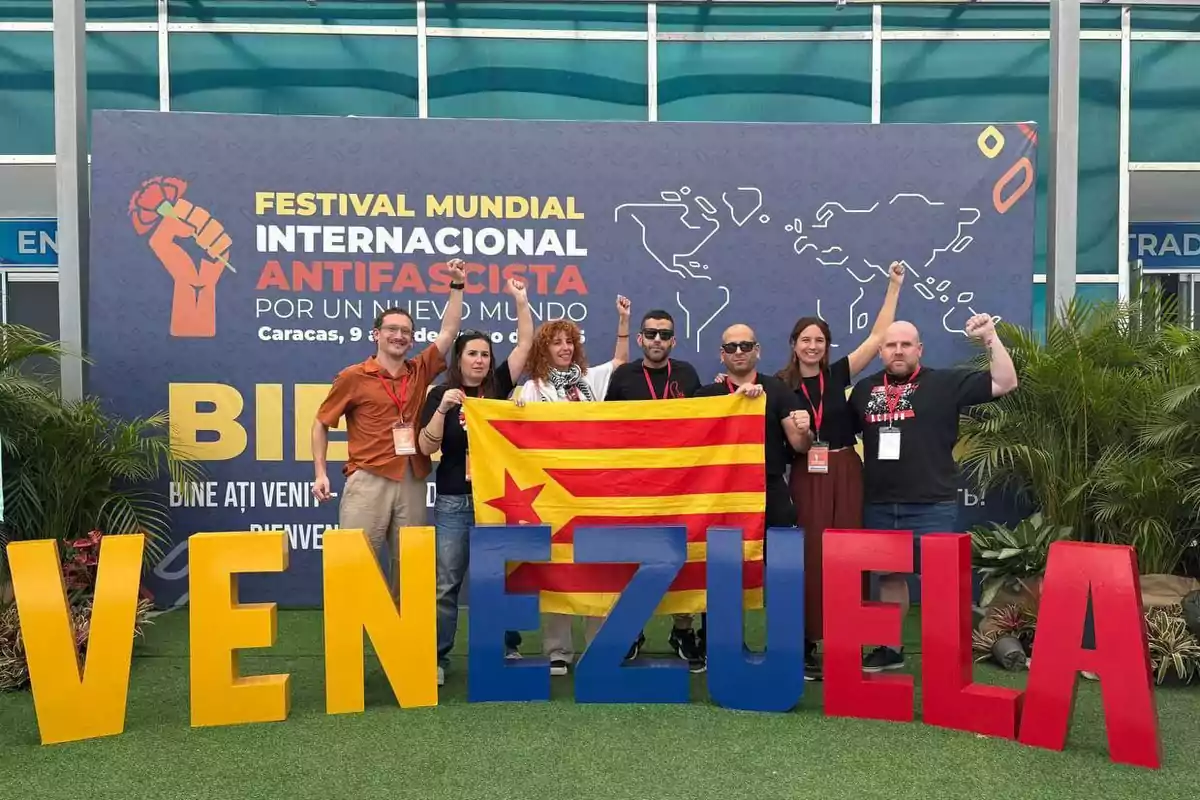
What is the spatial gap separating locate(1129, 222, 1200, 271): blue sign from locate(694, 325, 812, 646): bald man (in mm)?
7472

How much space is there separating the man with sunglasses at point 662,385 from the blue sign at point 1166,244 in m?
7.55

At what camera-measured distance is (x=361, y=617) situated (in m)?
4.18

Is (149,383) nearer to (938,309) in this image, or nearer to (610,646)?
(610,646)

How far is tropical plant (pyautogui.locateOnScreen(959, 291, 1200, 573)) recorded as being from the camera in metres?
5.06

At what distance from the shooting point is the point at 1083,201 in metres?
9.04

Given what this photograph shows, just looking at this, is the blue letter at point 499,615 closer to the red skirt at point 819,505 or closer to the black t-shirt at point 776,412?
the black t-shirt at point 776,412

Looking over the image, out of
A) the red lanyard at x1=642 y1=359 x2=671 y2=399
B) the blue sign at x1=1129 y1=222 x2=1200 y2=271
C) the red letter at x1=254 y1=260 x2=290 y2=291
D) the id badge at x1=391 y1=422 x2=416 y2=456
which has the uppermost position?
the blue sign at x1=1129 y1=222 x2=1200 y2=271

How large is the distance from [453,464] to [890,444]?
6.43ft

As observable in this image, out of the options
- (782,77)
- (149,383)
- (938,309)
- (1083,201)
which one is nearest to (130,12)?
(149,383)

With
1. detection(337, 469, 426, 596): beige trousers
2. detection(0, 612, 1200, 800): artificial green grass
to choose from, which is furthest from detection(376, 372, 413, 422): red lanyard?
detection(0, 612, 1200, 800): artificial green grass

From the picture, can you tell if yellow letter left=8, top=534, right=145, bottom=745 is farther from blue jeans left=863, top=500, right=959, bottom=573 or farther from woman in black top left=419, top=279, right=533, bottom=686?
blue jeans left=863, top=500, right=959, bottom=573

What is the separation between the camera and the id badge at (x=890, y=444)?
4.56 metres

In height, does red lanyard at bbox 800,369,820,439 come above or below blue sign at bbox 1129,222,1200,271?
below

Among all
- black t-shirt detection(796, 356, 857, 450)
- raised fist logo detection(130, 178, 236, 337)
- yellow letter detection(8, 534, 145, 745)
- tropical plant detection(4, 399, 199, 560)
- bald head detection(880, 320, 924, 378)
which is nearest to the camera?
yellow letter detection(8, 534, 145, 745)
